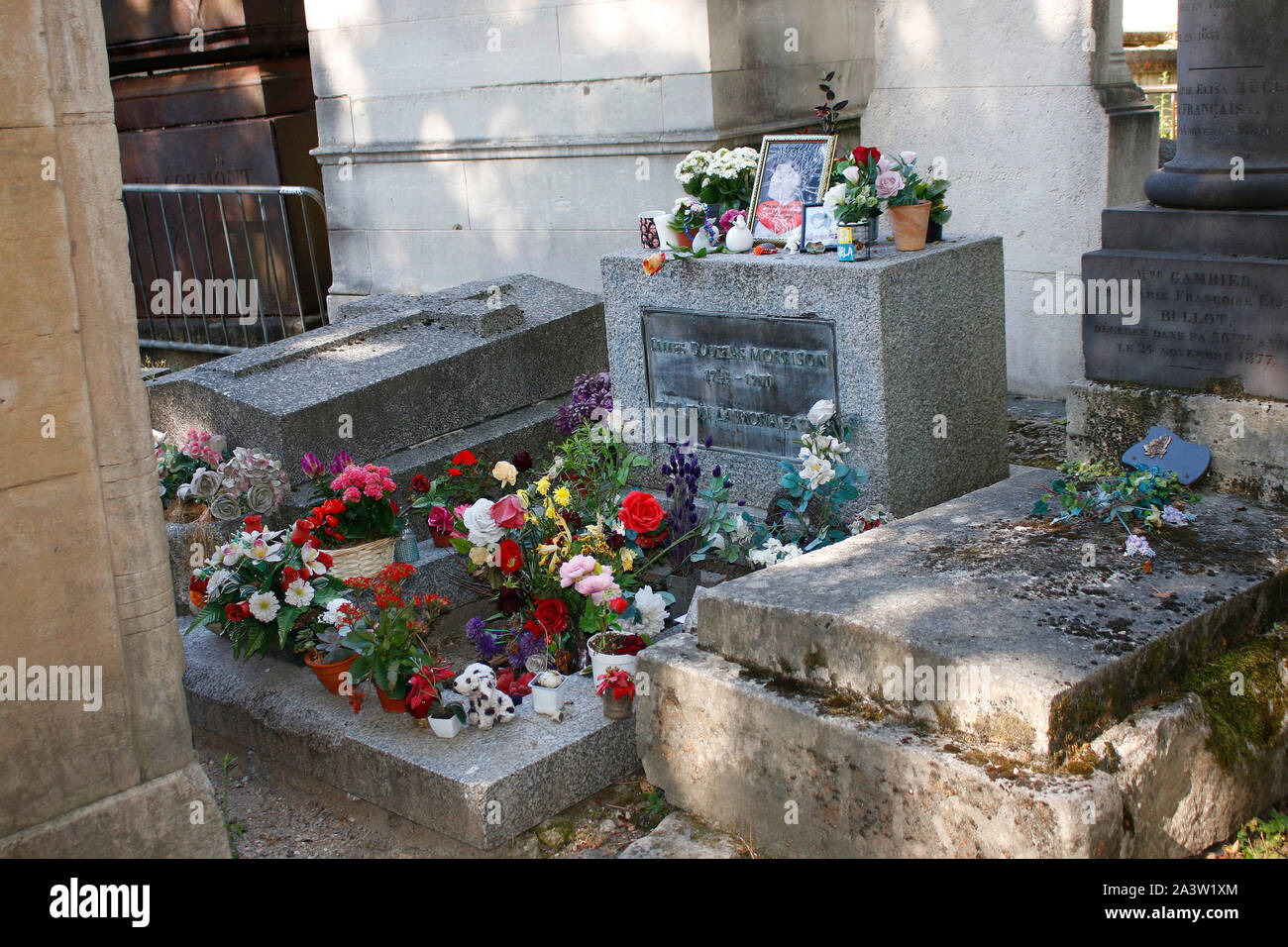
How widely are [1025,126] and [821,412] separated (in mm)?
3337

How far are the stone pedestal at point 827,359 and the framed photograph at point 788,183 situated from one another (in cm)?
27

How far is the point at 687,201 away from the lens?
20.9ft

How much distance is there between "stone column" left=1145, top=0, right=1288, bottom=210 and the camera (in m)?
4.86

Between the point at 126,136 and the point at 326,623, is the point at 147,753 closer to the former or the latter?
the point at 326,623

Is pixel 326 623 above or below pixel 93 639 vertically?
below

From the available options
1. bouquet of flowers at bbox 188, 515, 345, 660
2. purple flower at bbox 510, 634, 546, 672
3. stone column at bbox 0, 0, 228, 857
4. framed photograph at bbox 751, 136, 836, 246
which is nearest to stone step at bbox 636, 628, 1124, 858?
purple flower at bbox 510, 634, 546, 672

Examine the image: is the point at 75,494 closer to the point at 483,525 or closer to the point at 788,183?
the point at 483,525

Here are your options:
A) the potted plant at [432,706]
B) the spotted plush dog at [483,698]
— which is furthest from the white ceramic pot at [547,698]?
the potted plant at [432,706]

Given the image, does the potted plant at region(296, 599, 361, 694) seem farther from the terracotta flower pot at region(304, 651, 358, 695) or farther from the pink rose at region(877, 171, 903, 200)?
the pink rose at region(877, 171, 903, 200)

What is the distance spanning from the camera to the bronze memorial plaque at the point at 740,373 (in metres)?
5.74

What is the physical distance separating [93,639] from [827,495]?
2.89 meters

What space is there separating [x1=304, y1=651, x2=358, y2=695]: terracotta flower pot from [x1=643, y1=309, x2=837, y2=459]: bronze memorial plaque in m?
2.01

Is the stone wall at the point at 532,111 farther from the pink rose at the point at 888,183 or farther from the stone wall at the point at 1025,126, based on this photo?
the pink rose at the point at 888,183

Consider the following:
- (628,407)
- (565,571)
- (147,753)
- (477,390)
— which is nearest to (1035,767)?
(565,571)
